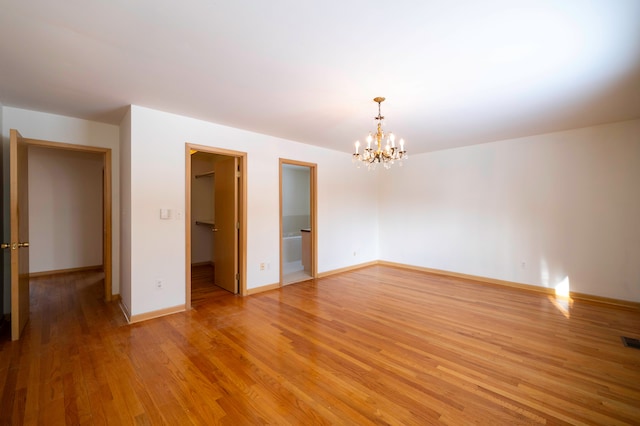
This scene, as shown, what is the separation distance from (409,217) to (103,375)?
5.61 meters

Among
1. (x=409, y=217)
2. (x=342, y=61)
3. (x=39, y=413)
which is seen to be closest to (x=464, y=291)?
(x=409, y=217)

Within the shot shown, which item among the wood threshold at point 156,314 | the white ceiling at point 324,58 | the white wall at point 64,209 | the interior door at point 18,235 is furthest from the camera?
the white wall at point 64,209

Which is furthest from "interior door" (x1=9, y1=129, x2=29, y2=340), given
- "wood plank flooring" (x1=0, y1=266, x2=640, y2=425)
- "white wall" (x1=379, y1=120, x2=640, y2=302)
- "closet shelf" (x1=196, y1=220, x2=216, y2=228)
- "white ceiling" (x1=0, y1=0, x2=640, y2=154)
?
"white wall" (x1=379, y1=120, x2=640, y2=302)

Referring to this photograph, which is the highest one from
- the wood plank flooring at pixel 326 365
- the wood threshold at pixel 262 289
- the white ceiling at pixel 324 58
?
the white ceiling at pixel 324 58

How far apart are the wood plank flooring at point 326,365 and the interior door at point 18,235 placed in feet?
0.77

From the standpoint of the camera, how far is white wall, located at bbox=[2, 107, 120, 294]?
3.32m

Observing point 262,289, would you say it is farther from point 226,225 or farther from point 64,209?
point 64,209

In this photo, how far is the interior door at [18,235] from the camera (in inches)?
106

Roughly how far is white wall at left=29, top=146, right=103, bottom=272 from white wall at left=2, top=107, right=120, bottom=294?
199 cm

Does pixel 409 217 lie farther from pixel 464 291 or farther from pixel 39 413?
pixel 39 413

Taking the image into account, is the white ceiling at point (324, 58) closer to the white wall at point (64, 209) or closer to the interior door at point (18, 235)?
the interior door at point (18, 235)

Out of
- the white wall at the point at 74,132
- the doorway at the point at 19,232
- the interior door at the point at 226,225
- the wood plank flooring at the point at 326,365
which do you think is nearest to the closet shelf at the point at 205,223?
the interior door at the point at 226,225

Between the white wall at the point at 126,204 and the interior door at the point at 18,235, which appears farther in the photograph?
the white wall at the point at 126,204

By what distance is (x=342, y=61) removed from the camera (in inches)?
87.9
